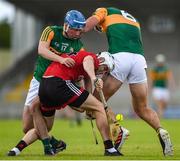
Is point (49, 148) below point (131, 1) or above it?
above

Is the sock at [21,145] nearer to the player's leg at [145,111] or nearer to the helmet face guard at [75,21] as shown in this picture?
the player's leg at [145,111]

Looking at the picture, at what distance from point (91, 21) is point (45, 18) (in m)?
37.1

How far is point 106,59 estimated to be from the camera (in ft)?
38.7

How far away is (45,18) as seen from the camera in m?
49.1

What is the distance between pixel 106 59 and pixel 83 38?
3549 cm

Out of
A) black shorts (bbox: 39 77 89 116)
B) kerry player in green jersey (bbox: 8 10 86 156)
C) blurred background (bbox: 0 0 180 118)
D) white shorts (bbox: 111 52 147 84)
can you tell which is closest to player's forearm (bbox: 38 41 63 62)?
kerry player in green jersey (bbox: 8 10 86 156)

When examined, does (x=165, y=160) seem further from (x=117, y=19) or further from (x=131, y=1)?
(x=131, y=1)

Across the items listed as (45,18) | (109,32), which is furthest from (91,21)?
(45,18)

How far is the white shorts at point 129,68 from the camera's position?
1227 cm

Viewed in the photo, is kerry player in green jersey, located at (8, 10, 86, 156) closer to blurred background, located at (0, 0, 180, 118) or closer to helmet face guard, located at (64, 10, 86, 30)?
helmet face guard, located at (64, 10, 86, 30)

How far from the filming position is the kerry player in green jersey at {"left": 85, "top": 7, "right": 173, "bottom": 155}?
40.3 ft

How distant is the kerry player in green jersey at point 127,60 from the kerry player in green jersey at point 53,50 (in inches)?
15.8

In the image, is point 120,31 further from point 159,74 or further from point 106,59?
point 159,74

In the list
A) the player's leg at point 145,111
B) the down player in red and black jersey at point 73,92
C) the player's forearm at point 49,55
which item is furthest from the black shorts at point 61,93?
the player's leg at point 145,111
